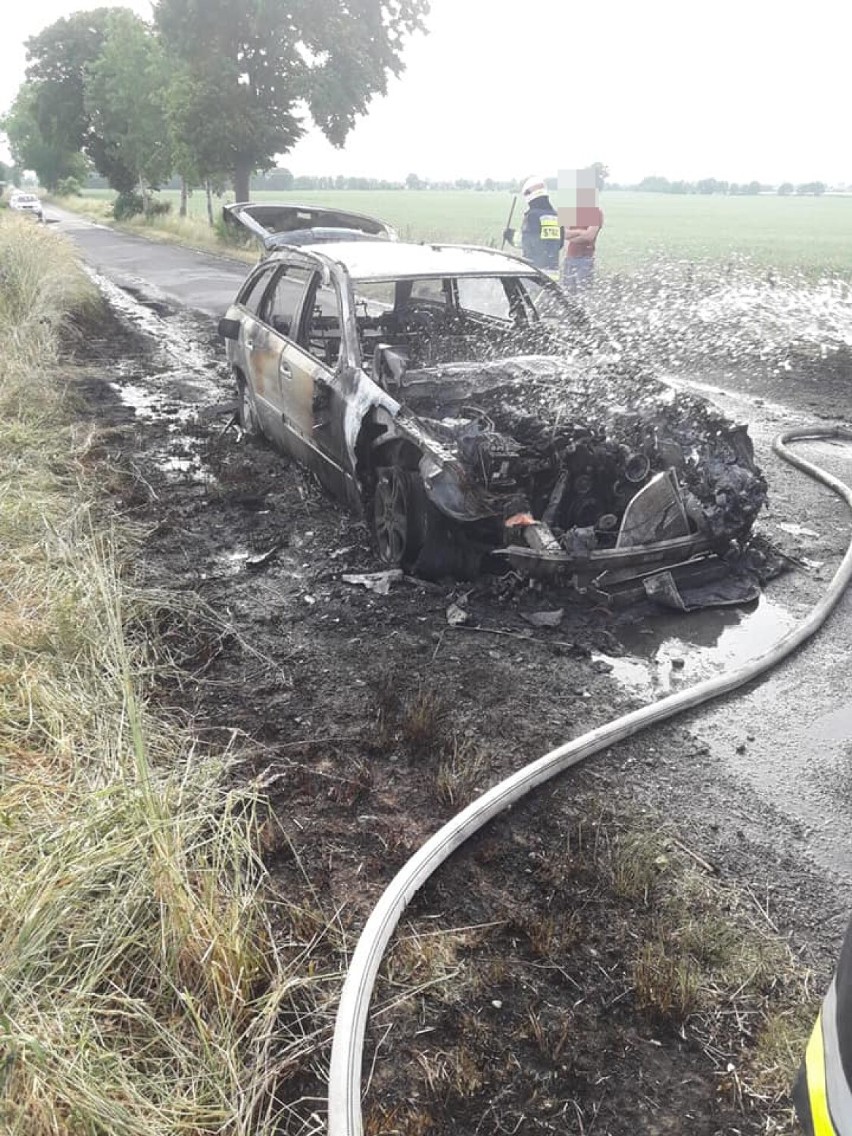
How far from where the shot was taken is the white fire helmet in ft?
39.1

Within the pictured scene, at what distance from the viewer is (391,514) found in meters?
4.91

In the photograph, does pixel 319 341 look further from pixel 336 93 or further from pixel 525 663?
pixel 336 93

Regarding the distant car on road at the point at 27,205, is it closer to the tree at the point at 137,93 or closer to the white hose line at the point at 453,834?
the tree at the point at 137,93

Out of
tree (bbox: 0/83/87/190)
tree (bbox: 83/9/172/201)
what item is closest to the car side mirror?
tree (bbox: 83/9/172/201)

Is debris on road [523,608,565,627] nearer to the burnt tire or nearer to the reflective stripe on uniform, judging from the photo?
the burnt tire

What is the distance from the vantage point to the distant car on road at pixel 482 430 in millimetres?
4410

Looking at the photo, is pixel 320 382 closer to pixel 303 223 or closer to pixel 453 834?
pixel 453 834

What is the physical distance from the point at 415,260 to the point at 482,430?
198 centimetres

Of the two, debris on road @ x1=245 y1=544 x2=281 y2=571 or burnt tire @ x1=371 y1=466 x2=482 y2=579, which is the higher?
burnt tire @ x1=371 y1=466 x2=482 y2=579

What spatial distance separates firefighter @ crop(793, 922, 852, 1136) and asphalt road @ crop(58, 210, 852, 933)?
53.4 inches

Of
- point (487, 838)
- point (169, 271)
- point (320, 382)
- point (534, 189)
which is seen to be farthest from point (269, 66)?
point (487, 838)

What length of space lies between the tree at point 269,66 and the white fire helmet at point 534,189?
59.8ft

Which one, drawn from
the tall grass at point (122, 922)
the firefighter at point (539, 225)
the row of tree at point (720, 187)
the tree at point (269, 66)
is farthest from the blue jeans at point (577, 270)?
the row of tree at point (720, 187)

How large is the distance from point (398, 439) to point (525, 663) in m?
1.42
